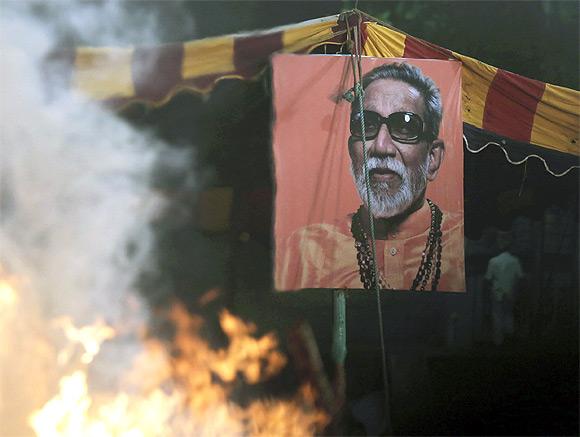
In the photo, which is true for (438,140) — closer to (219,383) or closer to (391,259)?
(391,259)

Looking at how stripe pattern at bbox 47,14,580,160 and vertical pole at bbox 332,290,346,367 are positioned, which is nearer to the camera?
stripe pattern at bbox 47,14,580,160

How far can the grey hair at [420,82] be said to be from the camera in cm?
423

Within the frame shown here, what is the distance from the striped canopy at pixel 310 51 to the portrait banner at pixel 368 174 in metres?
0.10

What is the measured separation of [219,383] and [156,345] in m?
0.49

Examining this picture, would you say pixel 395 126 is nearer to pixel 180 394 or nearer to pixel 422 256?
pixel 422 256

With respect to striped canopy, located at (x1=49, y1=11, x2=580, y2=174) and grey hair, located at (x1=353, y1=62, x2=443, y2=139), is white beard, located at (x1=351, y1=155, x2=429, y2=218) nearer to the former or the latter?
grey hair, located at (x1=353, y1=62, x2=443, y2=139)

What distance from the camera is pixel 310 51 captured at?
4.18 metres

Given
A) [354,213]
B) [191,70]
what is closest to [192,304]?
[354,213]

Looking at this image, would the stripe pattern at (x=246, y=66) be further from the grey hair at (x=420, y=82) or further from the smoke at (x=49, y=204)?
the smoke at (x=49, y=204)

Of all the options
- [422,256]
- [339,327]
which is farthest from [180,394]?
[422,256]

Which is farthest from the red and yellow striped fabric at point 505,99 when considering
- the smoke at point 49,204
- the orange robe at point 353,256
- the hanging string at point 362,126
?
the smoke at point 49,204

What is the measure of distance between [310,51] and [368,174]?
84cm

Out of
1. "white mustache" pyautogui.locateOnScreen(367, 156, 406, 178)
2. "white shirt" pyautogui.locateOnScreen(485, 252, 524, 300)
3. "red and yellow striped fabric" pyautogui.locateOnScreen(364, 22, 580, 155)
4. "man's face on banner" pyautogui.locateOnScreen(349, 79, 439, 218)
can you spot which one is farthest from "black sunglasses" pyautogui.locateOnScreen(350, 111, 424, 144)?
"white shirt" pyautogui.locateOnScreen(485, 252, 524, 300)

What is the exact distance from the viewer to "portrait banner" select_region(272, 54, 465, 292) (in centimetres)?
416
